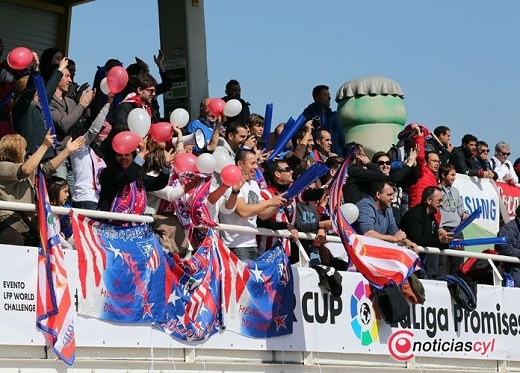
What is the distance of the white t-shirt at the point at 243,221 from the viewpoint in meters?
12.4

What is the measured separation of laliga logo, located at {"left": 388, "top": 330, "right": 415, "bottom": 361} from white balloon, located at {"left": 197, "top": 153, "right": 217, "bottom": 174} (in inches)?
142

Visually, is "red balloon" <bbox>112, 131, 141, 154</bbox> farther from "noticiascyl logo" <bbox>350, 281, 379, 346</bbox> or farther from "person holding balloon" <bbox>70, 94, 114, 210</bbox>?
"noticiascyl logo" <bbox>350, 281, 379, 346</bbox>

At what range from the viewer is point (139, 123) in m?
11.4

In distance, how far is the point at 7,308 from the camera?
10117mm

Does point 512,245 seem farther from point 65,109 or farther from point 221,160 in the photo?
point 65,109

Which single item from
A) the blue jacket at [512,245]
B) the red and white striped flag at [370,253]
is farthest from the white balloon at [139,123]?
the blue jacket at [512,245]

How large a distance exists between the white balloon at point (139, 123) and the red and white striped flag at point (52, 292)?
1.27 meters

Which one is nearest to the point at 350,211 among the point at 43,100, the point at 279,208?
the point at 279,208

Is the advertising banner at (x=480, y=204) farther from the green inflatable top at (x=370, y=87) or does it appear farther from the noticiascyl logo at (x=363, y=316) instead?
the noticiascyl logo at (x=363, y=316)

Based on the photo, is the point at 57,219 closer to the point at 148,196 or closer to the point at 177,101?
the point at 148,196

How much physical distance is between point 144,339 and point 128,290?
0.46 m

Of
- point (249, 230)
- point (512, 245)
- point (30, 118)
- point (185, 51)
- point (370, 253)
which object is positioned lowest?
point (370, 253)

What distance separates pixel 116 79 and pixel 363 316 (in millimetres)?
3771

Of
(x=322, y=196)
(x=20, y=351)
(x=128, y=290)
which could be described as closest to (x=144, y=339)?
(x=128, y=290)
